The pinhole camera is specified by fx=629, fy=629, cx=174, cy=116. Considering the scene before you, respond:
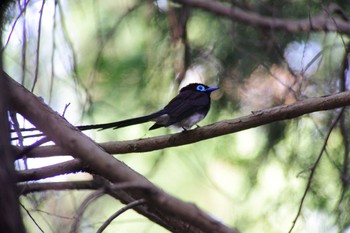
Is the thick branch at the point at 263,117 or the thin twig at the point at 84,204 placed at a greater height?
the thick branch at the point at 263,117

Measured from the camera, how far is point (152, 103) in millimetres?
3887

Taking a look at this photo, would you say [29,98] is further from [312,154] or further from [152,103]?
[312,154]

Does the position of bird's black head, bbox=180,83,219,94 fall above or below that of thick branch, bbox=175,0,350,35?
below

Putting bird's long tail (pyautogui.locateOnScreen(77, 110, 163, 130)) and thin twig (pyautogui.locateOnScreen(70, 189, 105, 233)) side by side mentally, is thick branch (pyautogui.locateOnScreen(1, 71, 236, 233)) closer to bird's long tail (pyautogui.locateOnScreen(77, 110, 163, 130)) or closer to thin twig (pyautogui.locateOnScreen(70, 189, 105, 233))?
thin twig (pyautogui.locateOnScreen(70, 189, 105, 233))

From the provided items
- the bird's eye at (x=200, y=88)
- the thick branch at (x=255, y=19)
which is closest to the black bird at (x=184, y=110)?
the bird's eye at (x=200, y=88)

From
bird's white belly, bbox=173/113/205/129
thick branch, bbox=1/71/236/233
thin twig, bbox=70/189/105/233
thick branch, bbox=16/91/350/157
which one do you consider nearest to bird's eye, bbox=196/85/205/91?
bird's white belly, bbox=173/113/205/129

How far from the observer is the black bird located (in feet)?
11.2

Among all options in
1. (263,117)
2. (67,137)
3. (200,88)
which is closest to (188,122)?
(200,88)

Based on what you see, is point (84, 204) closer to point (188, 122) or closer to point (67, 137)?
point (67, 137)

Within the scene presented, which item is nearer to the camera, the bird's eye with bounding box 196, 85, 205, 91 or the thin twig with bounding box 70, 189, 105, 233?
the thin twig with bounding box 70, 189, 105, 233

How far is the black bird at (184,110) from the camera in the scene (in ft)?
11.2

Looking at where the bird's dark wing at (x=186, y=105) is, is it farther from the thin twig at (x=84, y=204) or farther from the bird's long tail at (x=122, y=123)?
the thin twig at (x=84, y=204)

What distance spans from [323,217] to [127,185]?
222 centimetres

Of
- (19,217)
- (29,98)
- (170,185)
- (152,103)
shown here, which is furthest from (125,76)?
(19,217)
